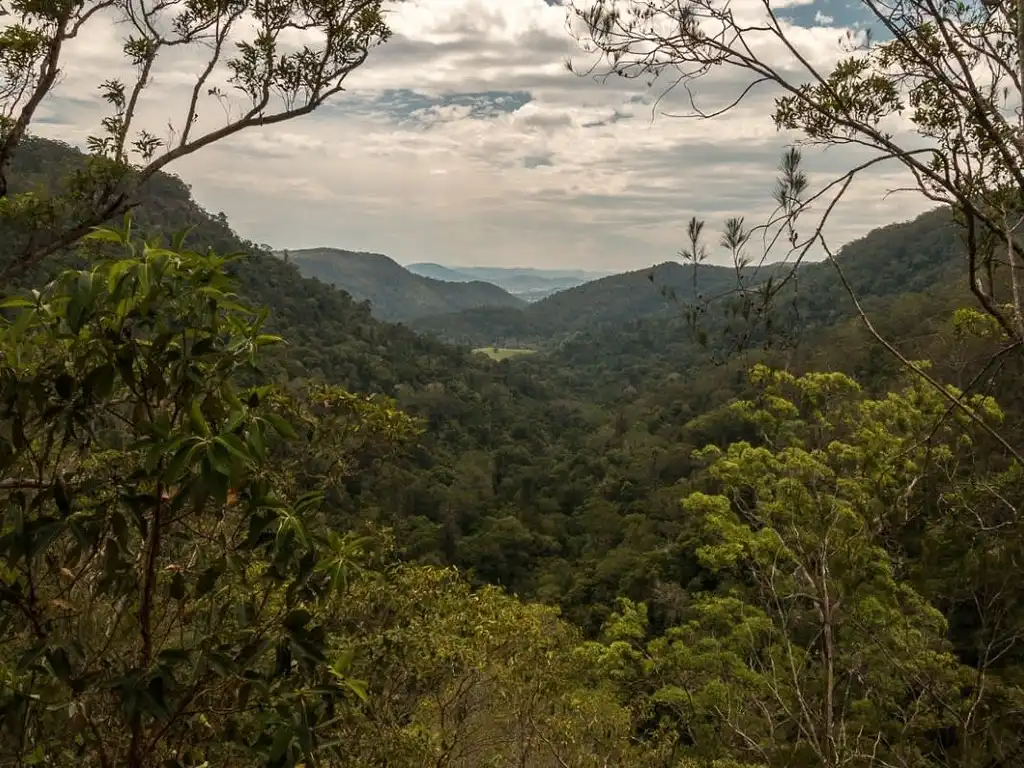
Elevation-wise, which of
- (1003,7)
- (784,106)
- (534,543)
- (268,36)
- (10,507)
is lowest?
(534,543)

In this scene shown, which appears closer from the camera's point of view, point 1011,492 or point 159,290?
point 159,290

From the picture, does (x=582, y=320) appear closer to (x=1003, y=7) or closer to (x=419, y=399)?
(x=419, y=399)

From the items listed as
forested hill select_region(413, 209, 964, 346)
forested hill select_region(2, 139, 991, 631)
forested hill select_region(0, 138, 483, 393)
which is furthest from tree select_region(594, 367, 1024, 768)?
forested hill select_region(413, 209, 964, 346)

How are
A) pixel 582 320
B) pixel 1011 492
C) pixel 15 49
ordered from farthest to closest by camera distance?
pixel 582 320 → pixel 1011 492 → pixel 15 49

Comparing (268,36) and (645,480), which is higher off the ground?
(268,36)

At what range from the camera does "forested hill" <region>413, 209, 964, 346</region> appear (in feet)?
218

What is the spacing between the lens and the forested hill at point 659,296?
66.5 metres

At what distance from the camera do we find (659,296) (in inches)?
2534

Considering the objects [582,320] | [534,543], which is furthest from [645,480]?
[582,320]

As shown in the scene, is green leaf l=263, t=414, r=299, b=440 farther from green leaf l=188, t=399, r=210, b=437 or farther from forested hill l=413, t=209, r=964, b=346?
forested hill l=413, t=209, r=964, b=346

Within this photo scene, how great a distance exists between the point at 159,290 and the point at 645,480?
126 feet

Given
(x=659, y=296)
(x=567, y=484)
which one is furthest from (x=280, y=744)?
(x=659, y=296)

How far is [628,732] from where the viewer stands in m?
8.46

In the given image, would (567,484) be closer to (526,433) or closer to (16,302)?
(526,433)
